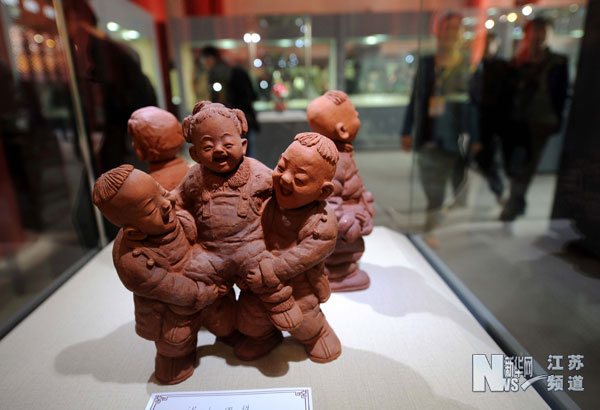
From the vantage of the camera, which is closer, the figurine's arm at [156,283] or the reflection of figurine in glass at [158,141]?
the figurine's arm at [156,283]

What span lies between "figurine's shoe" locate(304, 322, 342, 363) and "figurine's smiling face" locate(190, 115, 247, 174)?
0.88m

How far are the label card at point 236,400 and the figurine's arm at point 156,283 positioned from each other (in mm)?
362

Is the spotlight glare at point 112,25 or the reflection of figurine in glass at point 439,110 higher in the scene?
the spotlight glare at point 112,25

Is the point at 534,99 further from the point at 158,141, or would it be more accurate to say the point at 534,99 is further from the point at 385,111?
the point at 158,141

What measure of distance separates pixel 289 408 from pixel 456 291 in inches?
53.2

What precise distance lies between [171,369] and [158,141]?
111 centimetres

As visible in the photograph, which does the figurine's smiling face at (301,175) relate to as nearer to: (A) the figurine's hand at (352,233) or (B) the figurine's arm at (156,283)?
(B) the figurine's arm at (156,283)

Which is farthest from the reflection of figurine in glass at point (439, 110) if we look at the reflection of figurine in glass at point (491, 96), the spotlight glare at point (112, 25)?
the spotlight glare at point (112, 25)

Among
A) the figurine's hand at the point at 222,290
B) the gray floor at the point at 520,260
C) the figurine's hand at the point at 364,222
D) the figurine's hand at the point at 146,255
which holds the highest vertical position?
the figurine's hand at the point at 146,255

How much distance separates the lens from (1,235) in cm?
312

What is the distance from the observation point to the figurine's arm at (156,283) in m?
1.31

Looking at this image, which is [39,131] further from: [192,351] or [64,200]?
[192,351]

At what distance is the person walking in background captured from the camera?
2617 mm

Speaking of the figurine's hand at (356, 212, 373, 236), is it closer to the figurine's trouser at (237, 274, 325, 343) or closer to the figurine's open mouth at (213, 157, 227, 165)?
the figurine's trouser at (237, 274, 325, 343)
